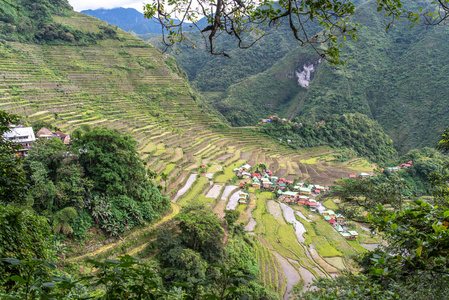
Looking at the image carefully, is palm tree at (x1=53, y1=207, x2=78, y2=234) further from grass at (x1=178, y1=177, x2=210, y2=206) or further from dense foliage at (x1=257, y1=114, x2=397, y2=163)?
dense foliage at (x1=257, y1=114, x2=397, y2=163)

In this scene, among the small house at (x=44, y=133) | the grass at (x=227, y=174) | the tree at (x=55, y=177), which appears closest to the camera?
the tree at (x=55, y=177)

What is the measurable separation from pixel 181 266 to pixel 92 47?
110ft

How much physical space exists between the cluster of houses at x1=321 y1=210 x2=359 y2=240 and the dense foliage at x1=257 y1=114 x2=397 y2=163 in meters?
15.6

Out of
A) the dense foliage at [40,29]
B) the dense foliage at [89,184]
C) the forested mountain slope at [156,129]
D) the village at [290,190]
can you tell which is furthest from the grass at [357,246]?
the dense foliage at [40,29]

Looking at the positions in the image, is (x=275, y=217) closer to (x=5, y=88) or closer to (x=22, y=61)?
(x=5, y=88)

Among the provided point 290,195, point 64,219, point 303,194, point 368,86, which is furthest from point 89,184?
point 368,86

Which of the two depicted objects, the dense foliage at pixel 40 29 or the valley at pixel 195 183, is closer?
the valley at pixel 195 183

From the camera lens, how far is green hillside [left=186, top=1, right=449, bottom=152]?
45.2 meters

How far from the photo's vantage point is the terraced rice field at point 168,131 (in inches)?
580

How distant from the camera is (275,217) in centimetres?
1820

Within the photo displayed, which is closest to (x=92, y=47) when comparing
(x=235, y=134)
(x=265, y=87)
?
(x=235, y=134)

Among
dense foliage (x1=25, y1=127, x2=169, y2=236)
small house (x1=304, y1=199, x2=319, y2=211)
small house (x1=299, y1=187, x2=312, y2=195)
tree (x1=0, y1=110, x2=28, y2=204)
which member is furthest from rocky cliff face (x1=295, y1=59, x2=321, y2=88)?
tree (x1=0, y1=110, x2=28, y2=204)

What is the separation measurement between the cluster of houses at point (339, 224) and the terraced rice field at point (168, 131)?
60 cm

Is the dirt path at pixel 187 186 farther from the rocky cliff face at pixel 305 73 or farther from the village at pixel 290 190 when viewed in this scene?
the rocky cliff face at pixel 305 73
